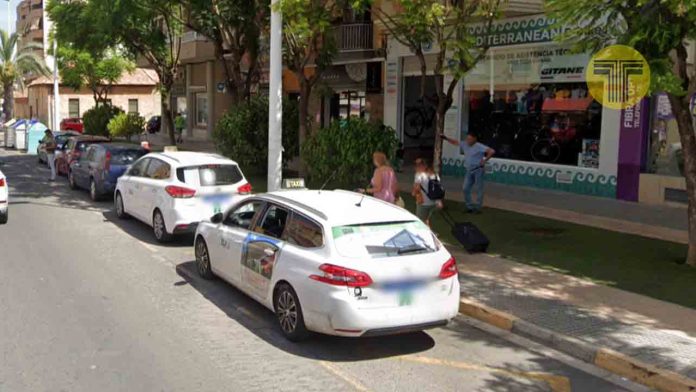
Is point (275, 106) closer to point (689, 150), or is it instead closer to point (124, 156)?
point (124, 156)

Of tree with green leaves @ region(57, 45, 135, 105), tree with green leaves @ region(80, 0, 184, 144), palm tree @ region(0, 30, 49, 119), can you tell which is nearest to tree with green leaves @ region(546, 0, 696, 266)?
tree with green leaves @ region(80, 0, 184, 144)

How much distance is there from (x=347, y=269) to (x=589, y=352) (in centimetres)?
255

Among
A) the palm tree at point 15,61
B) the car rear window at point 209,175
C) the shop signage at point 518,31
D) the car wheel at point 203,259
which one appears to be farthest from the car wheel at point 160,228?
the palm tree at point 15,61

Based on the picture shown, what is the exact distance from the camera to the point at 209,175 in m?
12.1

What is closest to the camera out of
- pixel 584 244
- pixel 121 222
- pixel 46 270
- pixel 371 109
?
pixel 46 270

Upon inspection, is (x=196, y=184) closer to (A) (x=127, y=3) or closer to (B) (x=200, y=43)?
(A) (x=127, y=3)

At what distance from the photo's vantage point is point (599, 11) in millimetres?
8961

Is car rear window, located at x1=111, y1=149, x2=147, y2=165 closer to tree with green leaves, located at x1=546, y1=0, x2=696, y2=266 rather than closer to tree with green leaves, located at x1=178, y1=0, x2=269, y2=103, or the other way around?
tree with green leaves, located at x1=178, y1=0, x2=269, y2=103

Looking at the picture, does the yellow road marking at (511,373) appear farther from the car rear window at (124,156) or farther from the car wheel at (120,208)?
the car rear window at (124,156)

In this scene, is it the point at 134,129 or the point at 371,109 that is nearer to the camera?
the point at 371,109

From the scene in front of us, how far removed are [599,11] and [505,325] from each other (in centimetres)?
428

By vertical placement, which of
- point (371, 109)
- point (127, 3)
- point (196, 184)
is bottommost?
point (196, 184)

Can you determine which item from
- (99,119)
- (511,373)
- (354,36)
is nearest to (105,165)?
(354,36)

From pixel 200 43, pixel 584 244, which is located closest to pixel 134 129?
pixel 200 43
